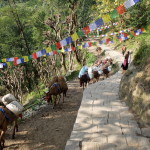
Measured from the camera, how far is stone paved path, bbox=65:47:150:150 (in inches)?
152

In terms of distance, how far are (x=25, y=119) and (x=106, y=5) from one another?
22389 millimetres

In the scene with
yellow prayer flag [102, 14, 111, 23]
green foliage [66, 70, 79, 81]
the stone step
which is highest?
yellow prayer flag [102, 14, 111, 23]

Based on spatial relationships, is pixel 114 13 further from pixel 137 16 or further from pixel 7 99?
pixel 137 16

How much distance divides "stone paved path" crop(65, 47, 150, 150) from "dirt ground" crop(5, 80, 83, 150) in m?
0.98

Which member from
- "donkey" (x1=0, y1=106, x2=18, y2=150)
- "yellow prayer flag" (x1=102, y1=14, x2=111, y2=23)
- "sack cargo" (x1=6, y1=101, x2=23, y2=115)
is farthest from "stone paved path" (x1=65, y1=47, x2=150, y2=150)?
"yellow prayer flag" (x1=102, y1=14, x2=111, y2=23)

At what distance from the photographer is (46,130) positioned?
6352 millimetres

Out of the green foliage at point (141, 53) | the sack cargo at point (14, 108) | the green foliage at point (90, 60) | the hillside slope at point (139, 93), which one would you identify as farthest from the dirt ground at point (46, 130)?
the green foliage at point (90, 60)

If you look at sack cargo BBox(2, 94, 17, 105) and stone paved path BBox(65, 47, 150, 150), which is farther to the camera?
sack cargo BBox(2, 94, 17, 105)

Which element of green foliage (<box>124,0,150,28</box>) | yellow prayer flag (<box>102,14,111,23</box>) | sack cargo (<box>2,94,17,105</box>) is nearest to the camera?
sack cargo (<box>2,94,17,105</box>)

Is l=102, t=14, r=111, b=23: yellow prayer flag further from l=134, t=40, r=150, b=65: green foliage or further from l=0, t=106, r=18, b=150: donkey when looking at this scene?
l=0, t=106, r=18, b=150: donkey

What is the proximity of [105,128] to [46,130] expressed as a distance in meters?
2.56

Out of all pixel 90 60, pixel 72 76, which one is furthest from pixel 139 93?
pixel 90 60

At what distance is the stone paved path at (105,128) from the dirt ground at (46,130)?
979 millimetres

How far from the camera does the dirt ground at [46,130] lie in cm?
553
